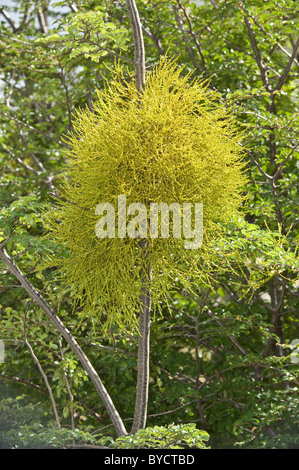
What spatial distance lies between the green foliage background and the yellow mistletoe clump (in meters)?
0.39

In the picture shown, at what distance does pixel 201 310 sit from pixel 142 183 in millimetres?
856

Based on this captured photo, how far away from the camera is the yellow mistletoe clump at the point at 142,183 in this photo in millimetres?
1337

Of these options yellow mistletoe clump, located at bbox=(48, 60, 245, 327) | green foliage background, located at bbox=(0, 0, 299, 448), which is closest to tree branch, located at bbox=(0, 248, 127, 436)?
green foliage background, located at bbox=(0, 0, 299, 448)

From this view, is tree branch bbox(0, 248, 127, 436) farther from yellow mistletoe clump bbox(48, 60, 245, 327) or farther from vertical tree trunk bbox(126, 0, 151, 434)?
yellow mistletoe clump bbox(48, 60, 245, 327)

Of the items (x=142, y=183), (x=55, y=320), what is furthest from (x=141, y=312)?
(x=142, y=183)

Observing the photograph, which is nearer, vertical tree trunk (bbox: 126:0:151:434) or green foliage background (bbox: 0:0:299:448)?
vertical tree trunk (bbox: 126:0:151:434)

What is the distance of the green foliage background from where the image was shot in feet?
7.09

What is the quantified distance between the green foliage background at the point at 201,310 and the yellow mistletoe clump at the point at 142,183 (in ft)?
1.27

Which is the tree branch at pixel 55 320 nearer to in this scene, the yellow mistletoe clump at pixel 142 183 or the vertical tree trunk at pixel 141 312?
the vertical tree trunk at pixel 141 312

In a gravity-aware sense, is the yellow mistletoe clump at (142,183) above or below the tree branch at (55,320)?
above

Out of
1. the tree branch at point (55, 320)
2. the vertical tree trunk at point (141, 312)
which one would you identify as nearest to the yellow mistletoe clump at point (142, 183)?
the vertical tree trunk at point (141, 312)

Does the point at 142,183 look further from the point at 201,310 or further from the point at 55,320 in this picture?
the point at 201,310

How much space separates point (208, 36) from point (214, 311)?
1.48 metres
